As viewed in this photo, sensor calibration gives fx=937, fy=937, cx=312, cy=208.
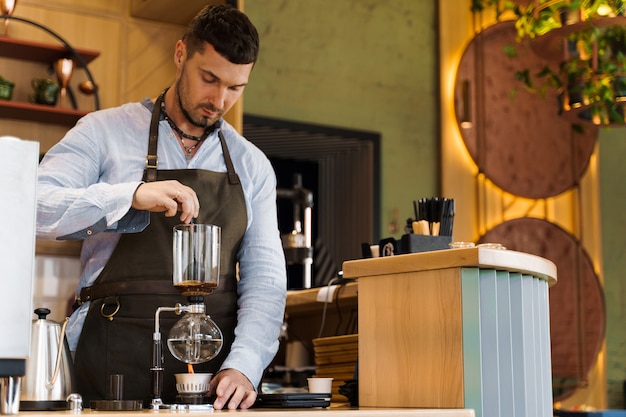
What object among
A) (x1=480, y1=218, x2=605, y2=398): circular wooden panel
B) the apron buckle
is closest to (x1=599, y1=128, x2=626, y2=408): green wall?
(x1=480, y1=218, x2=605, y2=398): circular wooden panel

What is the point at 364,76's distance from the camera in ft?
18.6

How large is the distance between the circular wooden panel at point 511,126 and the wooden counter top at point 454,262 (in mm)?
3974

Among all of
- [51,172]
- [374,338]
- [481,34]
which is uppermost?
[481,34]

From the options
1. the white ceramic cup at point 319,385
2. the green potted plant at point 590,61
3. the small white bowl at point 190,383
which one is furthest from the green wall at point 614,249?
the small white bowl at point 190,383

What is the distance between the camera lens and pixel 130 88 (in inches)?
193

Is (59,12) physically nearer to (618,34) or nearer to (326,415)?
(618,34)

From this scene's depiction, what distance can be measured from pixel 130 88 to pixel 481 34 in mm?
2398

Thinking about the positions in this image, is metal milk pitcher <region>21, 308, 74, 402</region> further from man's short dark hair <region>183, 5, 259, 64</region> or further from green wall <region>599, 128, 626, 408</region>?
green wall <region>599, 128, 626, 408</region>

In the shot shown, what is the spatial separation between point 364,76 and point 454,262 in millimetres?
3932

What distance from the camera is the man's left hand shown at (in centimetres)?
183

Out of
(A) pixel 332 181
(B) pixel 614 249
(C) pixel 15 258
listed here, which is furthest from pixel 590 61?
(C) pixel 15 258

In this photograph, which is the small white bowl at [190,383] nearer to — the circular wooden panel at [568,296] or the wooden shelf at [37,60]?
the wooden shelf at [37,60]

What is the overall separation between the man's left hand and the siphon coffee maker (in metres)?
0.10

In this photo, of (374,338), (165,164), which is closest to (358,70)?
(165,164)
